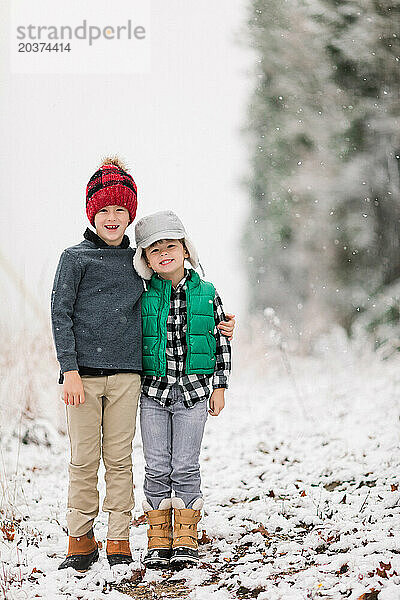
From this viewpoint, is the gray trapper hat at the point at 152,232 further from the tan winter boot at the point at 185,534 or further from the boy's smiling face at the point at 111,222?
the tan winter boot at the point at 185,534

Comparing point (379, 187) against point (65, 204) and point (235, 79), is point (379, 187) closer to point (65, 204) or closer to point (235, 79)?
point (235, 79)

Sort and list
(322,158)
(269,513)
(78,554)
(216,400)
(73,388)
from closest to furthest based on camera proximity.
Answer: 1. (73,388)
2. (78,554)
3. (216,400)
4. (269,513)
5. (322,158)

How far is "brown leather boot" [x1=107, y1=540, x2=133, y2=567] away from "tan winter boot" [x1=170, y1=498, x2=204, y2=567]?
15 centimetres

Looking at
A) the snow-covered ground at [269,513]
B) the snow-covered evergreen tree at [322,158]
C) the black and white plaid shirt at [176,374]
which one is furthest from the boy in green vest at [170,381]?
the snow-covered evergreen tree at [322,158]

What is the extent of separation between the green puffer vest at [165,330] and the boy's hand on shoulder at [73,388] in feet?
0.82

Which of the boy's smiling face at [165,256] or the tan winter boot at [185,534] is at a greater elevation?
the boy's smiling face at [165,256]

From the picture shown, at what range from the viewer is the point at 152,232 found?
2363mm

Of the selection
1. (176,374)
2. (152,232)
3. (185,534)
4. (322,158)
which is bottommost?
(185,534)

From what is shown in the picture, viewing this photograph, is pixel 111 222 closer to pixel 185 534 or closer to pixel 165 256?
pixel 165 256

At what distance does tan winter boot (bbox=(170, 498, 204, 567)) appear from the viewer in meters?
2.31

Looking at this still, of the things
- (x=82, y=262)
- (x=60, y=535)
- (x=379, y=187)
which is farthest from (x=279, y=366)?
(x=82, y=262)

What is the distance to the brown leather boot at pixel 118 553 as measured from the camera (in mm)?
2297

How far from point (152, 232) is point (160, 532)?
100 cm

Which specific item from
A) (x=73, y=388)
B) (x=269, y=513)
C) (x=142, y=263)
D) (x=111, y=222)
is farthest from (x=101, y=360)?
(x=269, y=513)
